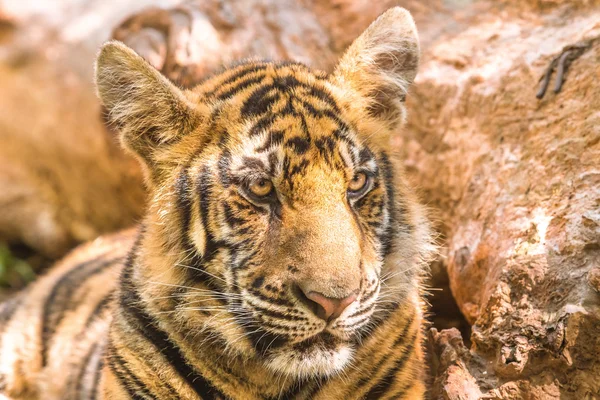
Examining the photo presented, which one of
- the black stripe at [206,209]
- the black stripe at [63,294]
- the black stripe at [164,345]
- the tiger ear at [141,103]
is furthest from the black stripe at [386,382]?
the black stripe at [63,294]

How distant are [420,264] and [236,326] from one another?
979 millimetres

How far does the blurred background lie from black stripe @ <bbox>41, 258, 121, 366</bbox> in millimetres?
780

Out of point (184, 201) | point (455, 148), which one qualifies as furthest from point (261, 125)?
point (455, 148)

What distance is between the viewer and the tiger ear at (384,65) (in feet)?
11.3

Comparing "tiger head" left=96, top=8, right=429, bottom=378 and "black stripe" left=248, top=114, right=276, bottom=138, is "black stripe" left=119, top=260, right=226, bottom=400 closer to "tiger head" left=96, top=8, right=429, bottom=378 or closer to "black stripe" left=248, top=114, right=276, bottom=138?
"tiger head" left=96, top=8, right=429, bottom=378

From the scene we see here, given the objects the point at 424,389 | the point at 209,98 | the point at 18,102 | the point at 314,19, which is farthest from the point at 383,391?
the point at 18,102

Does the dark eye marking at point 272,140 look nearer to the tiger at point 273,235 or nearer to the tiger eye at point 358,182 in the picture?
the tiger at point 273,235

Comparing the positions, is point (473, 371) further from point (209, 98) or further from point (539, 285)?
point (209, 98)

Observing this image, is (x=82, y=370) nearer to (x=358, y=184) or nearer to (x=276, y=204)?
(x=276, y=204)

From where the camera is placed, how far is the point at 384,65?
3535 millimetres

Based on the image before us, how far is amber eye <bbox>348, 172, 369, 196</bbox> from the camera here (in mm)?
3051

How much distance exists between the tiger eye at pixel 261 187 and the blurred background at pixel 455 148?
2.50 feet

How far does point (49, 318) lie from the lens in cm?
486

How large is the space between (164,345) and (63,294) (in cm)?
212
